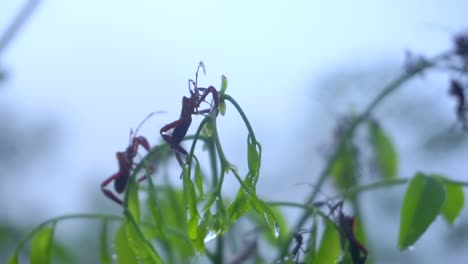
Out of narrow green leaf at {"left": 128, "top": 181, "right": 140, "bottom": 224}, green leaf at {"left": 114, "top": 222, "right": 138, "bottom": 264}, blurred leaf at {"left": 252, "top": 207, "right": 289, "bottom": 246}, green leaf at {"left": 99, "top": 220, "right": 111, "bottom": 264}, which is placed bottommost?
blurred leaf at {"left": 252, "top": 207, "right": 289, "bottom": 246}

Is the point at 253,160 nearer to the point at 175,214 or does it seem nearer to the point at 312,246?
the point at 312,246

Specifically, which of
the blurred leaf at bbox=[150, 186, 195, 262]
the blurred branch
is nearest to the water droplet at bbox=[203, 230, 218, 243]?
the blurred leaf at bbox=[150, 186, 195, 262]

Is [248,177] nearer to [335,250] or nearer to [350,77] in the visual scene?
[335,250]

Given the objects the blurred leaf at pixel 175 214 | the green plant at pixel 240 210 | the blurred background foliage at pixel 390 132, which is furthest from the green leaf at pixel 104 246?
the blurred background foliage at pixel 390 132

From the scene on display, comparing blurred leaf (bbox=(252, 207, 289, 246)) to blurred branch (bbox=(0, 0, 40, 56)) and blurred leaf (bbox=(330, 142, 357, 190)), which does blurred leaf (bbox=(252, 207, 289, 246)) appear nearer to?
blurred leaf (bbox=(330, 142, 357, 190))

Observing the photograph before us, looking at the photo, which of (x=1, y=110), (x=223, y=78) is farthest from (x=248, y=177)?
(x=1, y=110)

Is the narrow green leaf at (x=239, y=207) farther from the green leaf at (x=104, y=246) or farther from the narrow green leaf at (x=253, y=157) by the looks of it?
the green leaf at (x=104, y=246)
